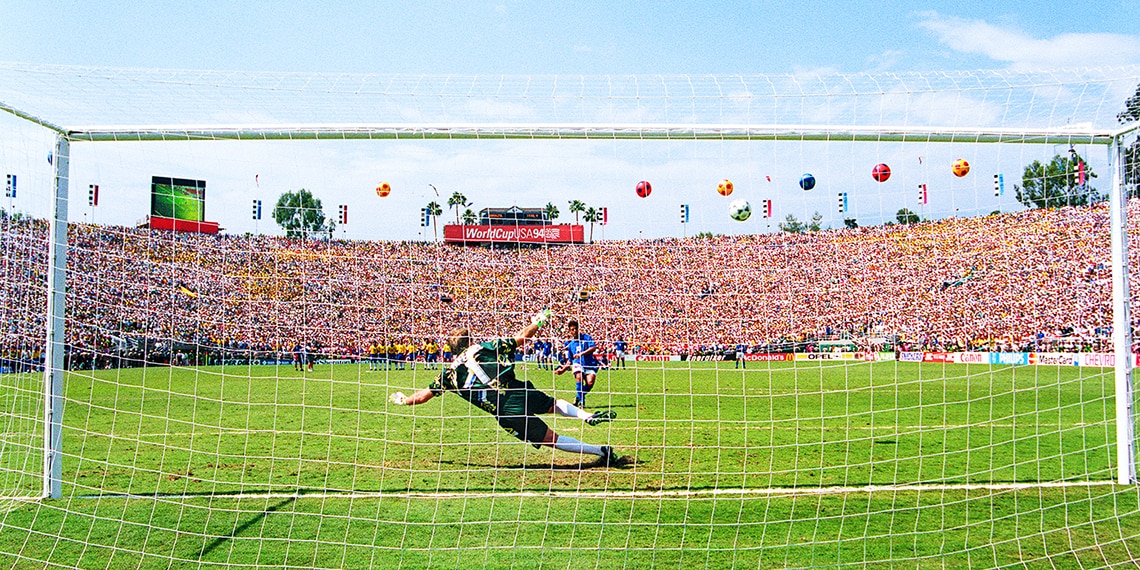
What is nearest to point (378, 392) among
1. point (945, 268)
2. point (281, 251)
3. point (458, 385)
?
point (458, 385)

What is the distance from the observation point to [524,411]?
8156mm

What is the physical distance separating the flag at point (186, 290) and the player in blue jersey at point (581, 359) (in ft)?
14.7

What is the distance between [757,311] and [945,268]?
1.72 m

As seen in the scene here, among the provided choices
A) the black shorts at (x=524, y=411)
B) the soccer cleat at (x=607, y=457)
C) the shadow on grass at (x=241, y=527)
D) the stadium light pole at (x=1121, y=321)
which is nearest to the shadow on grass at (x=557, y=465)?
the soccer cleat at (x=607, y=457)

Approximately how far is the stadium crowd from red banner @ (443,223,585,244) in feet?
0.36

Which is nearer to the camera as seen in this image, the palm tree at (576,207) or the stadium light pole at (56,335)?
the palm tree at (576,207)

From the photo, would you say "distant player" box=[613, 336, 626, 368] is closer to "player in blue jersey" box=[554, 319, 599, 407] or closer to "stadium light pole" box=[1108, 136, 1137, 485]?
"player in blue jersey" box=[554, 319, 599, 407]

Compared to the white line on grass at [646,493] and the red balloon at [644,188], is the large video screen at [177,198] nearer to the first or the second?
the white line on grass at [646,493]

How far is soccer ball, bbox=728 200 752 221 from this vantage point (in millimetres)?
5819

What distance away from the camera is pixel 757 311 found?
24.3 ft

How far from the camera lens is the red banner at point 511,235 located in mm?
6242

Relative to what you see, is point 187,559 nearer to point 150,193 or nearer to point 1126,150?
point 150,193

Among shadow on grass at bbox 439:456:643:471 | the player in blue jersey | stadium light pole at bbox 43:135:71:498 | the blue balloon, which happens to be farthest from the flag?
the blue balloon

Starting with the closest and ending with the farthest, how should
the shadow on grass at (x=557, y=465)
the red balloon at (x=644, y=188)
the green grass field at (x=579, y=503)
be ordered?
the green grass field at (x=579, y=503), the red balloon at (x=644, y=188), the shadow on grass at (x=557, y=465)
